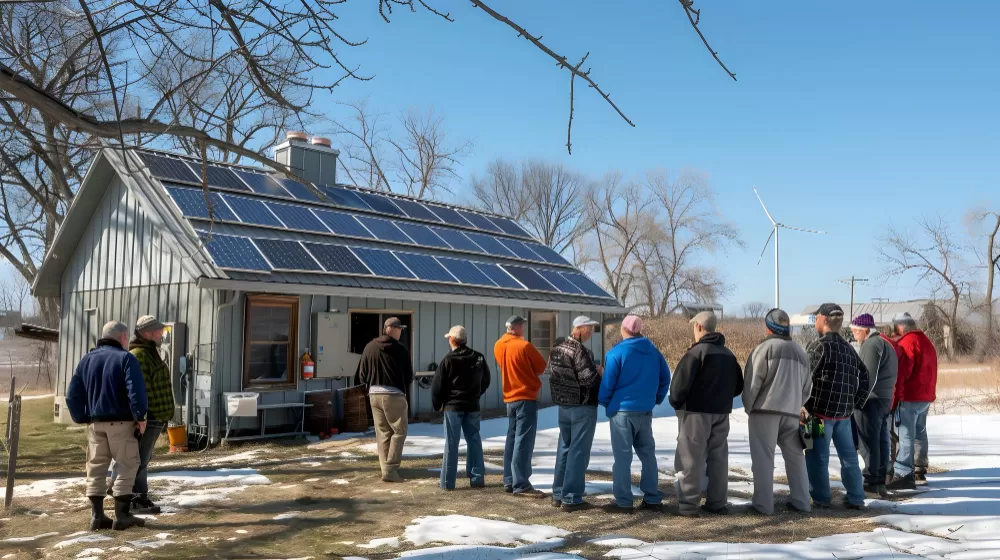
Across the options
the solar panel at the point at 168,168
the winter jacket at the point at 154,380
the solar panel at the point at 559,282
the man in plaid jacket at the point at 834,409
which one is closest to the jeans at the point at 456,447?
the winter jacket at the point at 154,380

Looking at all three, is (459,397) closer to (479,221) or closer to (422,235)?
(422,235)

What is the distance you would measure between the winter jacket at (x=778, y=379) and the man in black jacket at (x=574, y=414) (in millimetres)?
1460

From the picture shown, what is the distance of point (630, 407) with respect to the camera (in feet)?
23.2

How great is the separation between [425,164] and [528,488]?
97.1ft

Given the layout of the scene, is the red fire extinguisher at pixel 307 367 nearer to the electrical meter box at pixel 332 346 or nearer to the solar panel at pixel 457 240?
the electrical meter box at pixel 332 346

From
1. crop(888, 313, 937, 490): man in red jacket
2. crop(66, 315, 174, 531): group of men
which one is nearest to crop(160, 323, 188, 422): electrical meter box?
crop(66, 315, 174, 531): group of men

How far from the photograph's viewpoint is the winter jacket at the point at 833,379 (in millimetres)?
7219

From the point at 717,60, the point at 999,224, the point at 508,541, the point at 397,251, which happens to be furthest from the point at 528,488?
the point at 999,224

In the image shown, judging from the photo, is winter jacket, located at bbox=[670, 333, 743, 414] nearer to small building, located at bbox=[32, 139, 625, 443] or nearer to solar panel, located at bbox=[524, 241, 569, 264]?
small building, located at bbox=[32, 139, 625, 443]

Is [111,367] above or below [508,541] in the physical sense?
above

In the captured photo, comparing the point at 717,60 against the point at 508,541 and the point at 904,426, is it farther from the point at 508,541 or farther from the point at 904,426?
the point at 904,426

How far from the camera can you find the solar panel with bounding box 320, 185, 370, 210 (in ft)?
54.1

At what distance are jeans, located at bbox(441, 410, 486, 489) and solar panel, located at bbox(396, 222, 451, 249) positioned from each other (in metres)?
8.42

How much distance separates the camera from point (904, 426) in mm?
8367
